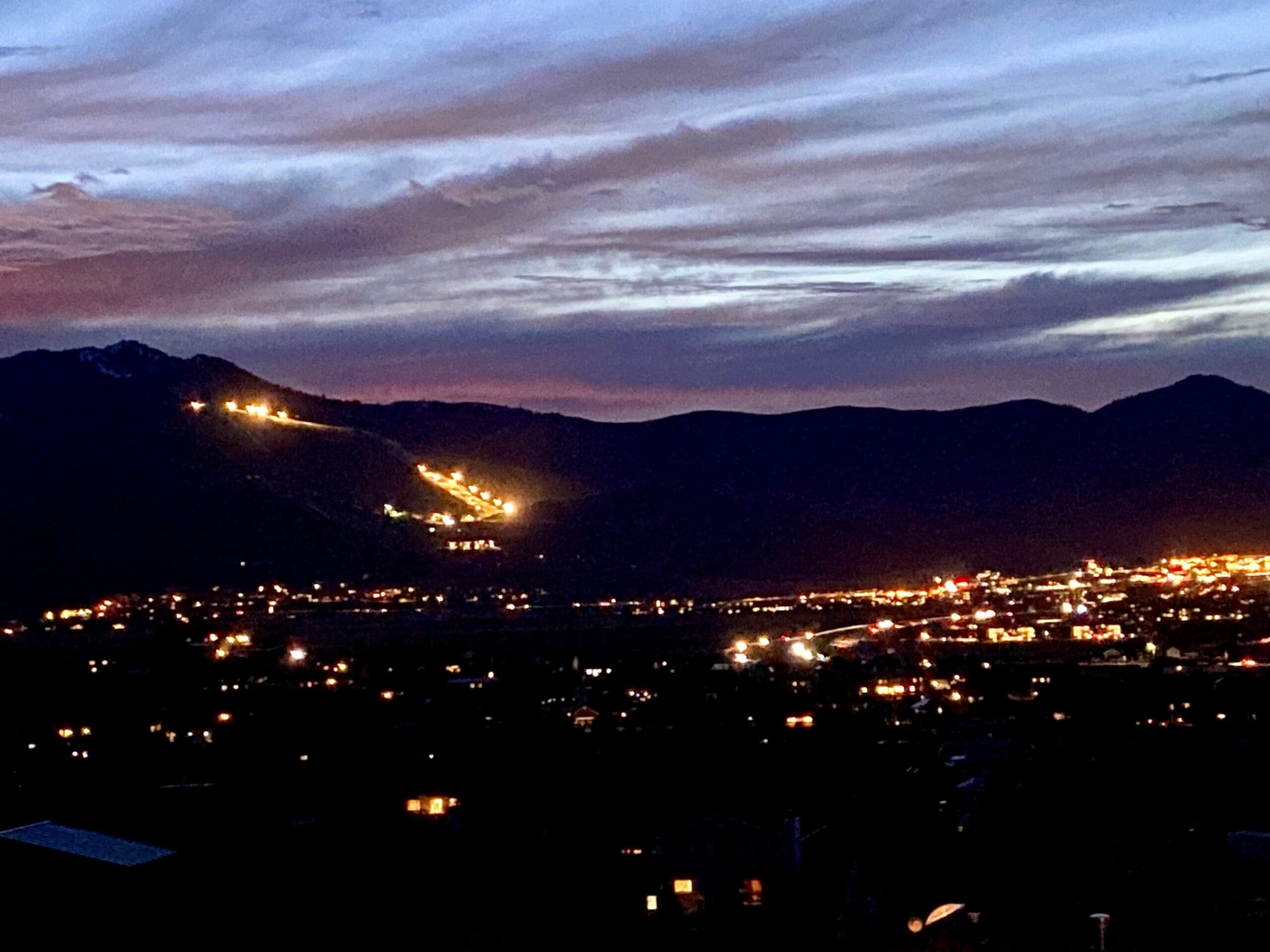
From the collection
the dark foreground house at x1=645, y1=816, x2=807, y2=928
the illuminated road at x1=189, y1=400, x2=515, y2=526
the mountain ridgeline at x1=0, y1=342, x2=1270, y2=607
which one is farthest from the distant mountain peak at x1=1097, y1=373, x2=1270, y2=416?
the dark foreground house at x1=645, y1=816, x2=807, y2=928

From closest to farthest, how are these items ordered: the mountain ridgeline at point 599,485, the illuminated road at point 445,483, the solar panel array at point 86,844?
1. the solar panel array at point 86,844
2. the mountain ridgeline at point 599,485
3. the illuminated road at point 445,483

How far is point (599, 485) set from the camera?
12925 cm

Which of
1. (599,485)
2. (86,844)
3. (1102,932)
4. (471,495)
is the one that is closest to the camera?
(1102,932)

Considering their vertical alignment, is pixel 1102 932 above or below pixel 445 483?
below

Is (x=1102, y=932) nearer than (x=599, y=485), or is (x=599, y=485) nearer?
(x=1102, y=932)

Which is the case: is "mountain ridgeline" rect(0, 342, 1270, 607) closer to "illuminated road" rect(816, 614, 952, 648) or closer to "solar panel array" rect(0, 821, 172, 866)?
"illuminated road" rect(816, 614, 952, 648)

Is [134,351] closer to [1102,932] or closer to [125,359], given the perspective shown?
[125,359]

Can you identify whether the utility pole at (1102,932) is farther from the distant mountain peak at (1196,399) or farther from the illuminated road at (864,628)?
the distant mountain peak at (1196,399)

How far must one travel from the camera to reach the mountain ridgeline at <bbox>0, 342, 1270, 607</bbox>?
292 feet

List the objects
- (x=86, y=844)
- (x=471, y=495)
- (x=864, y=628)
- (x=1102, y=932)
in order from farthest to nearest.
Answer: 1. (x=471, y=495)
2. (x=864, y=628)
3. (x=86, y=844)
4. (x=1102, y=932)

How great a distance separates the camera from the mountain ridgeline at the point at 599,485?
88875 millimetres

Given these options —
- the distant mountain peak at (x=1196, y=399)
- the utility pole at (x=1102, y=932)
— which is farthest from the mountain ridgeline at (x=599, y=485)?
the utility pole at (x=1102, y=932)

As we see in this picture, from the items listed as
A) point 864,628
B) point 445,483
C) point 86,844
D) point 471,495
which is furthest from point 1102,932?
point 445,483

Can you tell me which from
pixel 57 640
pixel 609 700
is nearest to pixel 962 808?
pixel 609 700
